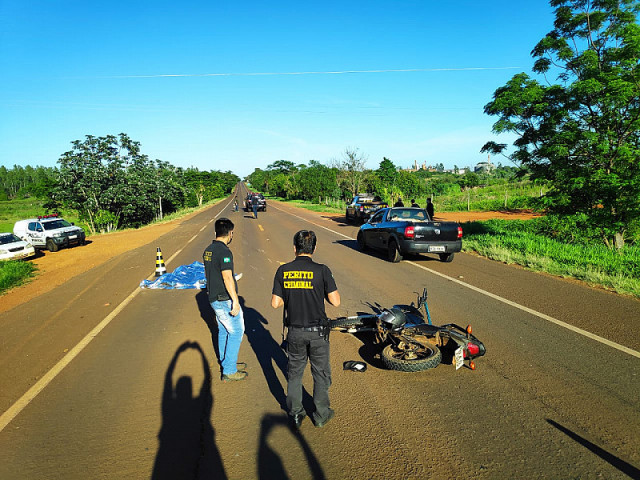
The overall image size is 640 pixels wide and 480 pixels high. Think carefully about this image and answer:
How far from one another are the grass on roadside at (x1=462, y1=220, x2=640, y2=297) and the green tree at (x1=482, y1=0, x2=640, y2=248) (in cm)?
145

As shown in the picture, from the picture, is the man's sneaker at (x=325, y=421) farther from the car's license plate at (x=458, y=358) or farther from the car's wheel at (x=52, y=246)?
the car's wheel at (x=52, y=246)

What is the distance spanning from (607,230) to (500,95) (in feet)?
17.6

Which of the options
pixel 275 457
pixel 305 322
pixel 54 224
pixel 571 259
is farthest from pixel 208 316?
pixel 54 224

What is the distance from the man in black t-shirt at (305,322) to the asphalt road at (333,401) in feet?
1.00

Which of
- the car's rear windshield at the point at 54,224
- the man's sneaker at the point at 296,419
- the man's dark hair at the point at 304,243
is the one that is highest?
the man's dark hair at the point at 304,243

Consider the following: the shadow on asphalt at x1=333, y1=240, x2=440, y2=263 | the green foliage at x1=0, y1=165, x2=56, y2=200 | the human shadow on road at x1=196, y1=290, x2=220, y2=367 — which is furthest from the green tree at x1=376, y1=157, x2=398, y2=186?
the green foliage at x1=0, y1=165, x2=56, y2=200

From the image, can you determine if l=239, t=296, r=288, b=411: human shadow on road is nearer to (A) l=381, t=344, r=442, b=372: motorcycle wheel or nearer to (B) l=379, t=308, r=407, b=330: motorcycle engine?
(A) l=381, t=344, r=442, b=372: motorcycle wheel

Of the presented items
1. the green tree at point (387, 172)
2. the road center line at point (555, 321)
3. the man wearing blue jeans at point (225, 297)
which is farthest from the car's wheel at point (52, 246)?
the green tree at point (387, 172)

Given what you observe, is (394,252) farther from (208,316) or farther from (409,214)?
(208,316)

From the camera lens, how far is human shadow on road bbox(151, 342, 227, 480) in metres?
2.86

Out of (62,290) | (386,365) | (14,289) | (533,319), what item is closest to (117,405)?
(386,365)

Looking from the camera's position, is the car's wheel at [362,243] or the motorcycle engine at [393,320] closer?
the motorcycle engine at [393,320]

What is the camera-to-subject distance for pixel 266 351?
504 cm

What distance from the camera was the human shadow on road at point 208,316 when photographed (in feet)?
17.9
